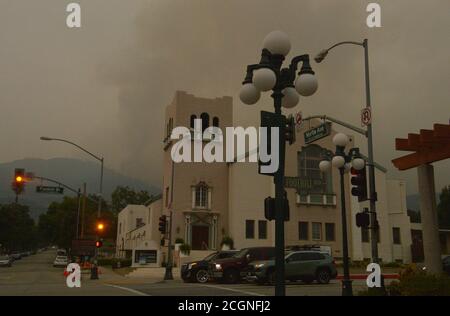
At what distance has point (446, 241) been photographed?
6084 centimetres

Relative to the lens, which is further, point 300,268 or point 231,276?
point 231,276

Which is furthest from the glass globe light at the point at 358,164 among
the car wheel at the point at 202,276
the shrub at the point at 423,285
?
the car wheel at the point at 202,276

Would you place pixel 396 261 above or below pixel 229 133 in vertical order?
below

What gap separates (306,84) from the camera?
32.9 ft

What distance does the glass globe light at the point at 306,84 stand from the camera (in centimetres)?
1002

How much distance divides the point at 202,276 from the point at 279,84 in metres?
18.1

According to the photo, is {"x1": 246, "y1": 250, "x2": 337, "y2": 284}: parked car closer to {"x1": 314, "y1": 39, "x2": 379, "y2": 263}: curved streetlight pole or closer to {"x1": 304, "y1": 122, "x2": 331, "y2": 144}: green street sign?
{"x1": 314, "y1": 39, "x2": 379, "y2": 263}: curved streetlight pole

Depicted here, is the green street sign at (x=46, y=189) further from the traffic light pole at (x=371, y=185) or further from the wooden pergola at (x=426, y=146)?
the wooden pergola at (x=426, y=146)

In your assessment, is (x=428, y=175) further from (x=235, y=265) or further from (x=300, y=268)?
(x=235, y=265)

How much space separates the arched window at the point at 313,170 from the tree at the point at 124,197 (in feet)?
269

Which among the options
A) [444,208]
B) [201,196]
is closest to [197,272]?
[201,196]
